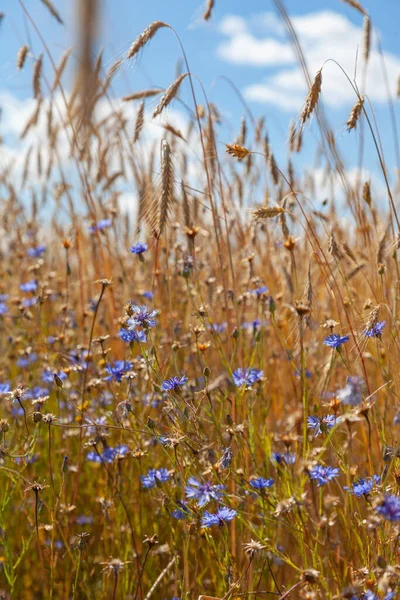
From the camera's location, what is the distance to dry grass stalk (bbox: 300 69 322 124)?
6.19 ft

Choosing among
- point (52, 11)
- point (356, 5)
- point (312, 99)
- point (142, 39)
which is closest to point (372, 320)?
point (312, 99)

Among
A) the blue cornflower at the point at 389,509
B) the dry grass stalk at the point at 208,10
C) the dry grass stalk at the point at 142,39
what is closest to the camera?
the blue cornflower at the point at 389,509

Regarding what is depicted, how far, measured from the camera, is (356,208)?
2.66 meters

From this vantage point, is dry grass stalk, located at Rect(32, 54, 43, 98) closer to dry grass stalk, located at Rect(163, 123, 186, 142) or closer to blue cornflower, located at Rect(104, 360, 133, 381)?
dry grass stalk, located at Rect(163, 123, 186, 142)

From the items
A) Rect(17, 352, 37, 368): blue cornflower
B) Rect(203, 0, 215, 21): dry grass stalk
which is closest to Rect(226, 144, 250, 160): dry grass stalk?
Rect(203, 0, 215, 21): dry grass stalk

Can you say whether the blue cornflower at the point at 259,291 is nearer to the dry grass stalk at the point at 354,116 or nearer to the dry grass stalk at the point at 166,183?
the dry grass stalk at the point at 166,183

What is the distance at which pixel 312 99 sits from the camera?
190 cm

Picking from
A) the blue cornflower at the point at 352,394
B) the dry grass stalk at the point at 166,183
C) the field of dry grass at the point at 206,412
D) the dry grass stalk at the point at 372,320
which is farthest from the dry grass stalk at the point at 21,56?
the blue cornflower at the point at 352,394

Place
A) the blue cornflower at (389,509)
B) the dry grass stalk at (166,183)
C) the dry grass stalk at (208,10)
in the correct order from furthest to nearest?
the dry grass stalk at (208,10), the dry grass stalk at (166,183), the blue cornflower at (389,509)

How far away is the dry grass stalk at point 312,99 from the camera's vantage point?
1886mm

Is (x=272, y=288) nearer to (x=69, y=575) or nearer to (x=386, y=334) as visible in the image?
(x=386, y=334)

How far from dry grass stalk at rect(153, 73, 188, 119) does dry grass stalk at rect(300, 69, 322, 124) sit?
0.49m

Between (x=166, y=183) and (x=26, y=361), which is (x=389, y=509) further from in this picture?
(x=26, y=361)

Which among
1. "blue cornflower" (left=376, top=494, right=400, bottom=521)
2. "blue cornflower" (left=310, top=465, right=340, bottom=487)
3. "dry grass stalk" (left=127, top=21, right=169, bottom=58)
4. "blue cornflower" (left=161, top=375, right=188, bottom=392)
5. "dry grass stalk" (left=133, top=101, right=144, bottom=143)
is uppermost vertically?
"dry grass stalk" (left=133, top=101, right=144, bottom=143)
